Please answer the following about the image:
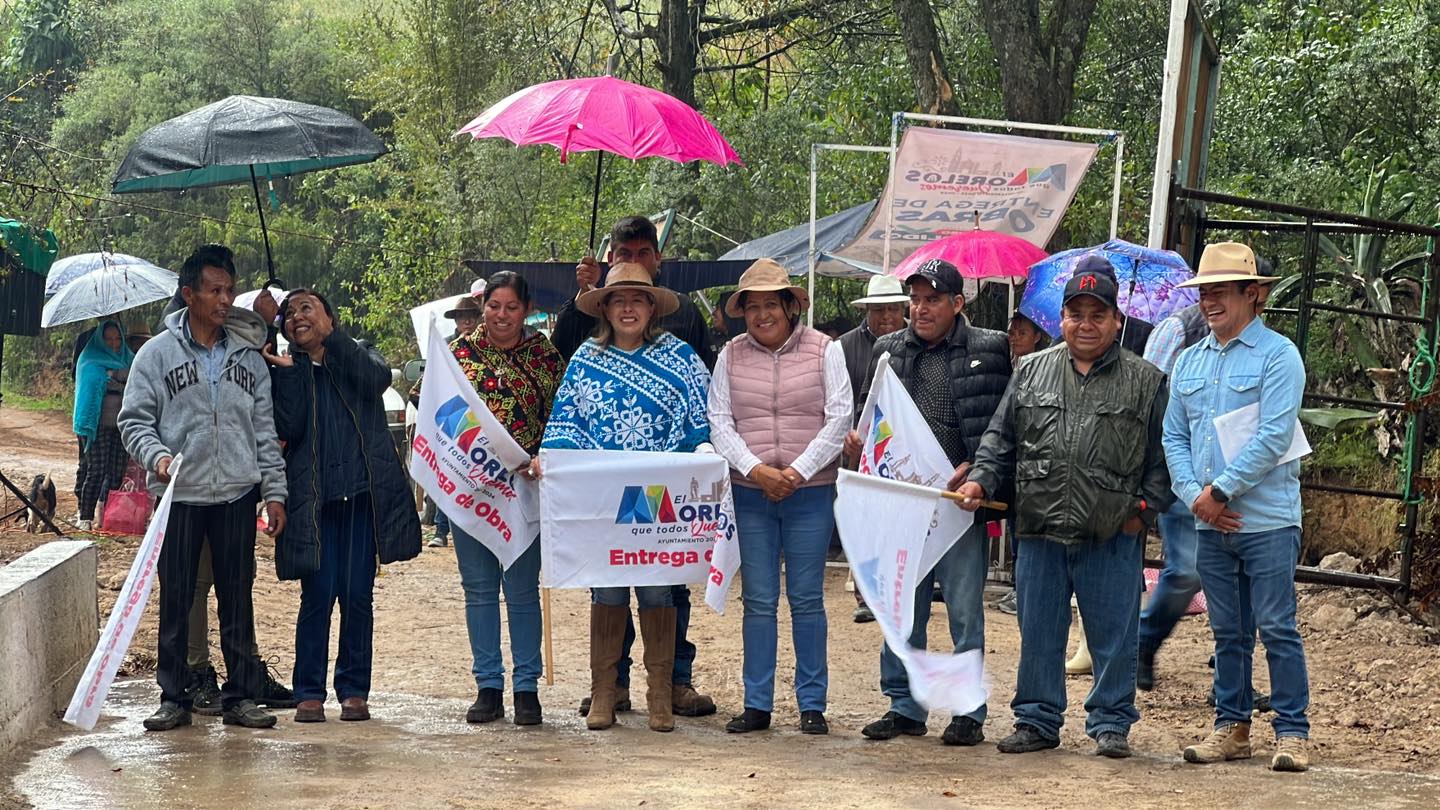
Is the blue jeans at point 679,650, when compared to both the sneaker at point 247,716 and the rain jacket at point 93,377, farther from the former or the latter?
the rain jacket at point 93,377

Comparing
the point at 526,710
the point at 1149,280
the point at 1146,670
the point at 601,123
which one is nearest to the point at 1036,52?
the point at 1149,280

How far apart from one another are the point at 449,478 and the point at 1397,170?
433 inches

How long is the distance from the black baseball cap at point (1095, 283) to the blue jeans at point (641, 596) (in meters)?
2.10

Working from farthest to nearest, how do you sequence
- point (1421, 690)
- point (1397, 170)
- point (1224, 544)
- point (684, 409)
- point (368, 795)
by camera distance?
point (1397, 170) → point (1421, 690) → point (684, 409) → point (1224, 544) → point (368, 795)

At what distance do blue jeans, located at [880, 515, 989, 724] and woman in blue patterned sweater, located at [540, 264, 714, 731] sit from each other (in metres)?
0.96

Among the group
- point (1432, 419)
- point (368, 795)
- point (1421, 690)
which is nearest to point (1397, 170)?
point (1432, 419)

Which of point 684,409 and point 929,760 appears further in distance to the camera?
point 684,409

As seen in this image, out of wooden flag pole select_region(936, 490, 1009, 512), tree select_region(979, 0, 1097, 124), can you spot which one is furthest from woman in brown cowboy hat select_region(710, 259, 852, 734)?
tree select_region(979, 0, 1097, 124)

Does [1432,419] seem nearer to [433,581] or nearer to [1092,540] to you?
[1092,540]

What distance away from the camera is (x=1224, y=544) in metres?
6.68

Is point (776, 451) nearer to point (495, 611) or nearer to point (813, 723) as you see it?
point (813, 723)

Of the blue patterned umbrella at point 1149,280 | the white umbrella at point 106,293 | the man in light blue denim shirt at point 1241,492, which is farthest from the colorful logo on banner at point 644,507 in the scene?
the white umbrella at point 106,293

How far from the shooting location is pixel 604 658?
24.2ft

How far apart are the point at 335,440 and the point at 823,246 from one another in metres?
7.85
